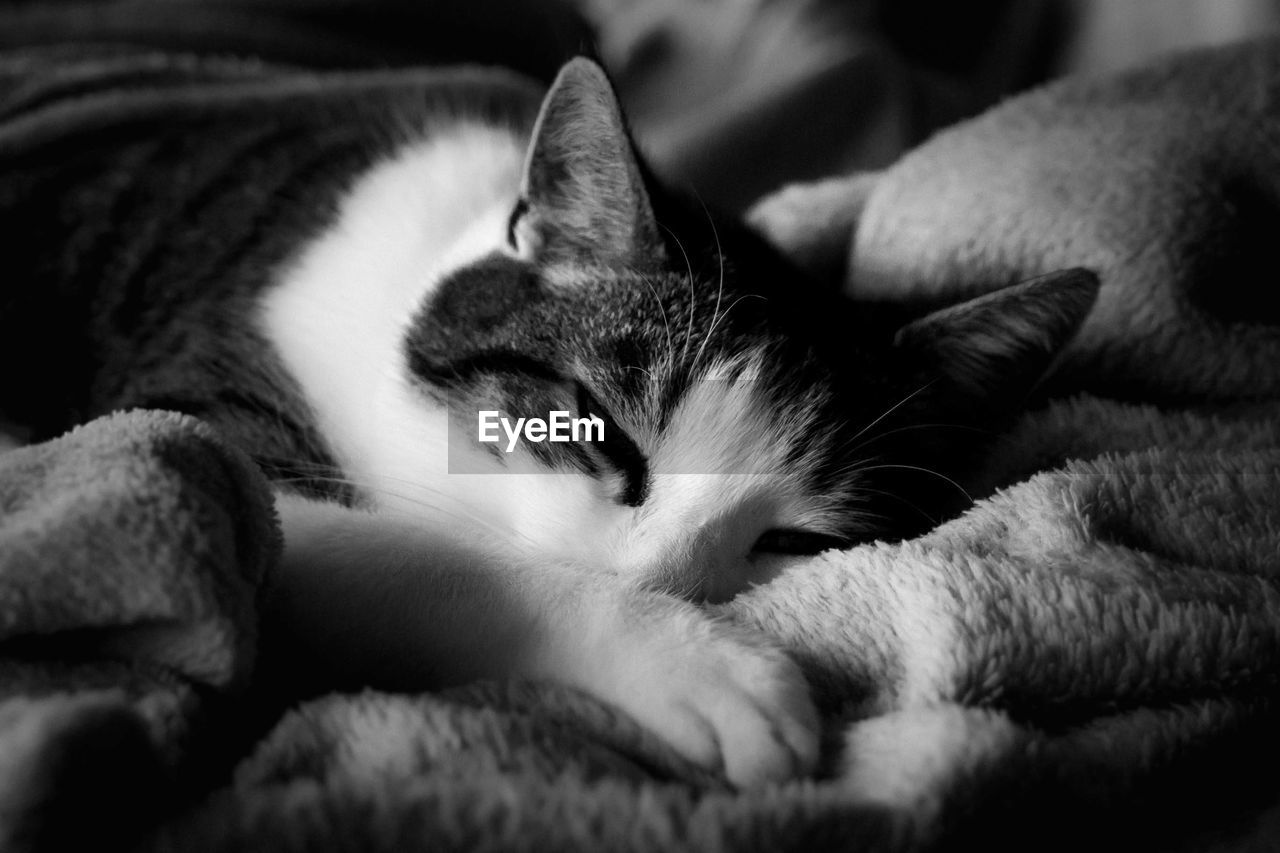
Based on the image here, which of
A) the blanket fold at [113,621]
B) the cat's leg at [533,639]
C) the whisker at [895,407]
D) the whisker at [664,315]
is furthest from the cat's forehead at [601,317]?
the blanket fold at [113,621]

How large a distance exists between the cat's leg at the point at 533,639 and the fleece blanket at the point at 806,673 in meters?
0.03

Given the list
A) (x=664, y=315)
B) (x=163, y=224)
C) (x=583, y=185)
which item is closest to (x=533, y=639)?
(x=664, y=315)

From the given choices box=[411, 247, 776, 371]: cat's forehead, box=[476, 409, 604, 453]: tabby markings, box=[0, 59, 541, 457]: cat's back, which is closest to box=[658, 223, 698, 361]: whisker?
box=[411, 247, 776, 371]: cat's forehead

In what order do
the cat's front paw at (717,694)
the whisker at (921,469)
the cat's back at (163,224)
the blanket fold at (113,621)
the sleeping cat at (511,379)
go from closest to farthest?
the blanket fold at (113,621) < the cat's front paw at (717,694) < the sleeping cat at (511,379) < the whisker at (921,469) < the cat's back at (163,224)

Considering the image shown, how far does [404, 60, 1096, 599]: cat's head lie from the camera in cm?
79

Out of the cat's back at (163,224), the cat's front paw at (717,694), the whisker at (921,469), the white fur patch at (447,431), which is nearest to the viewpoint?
the cat's front paw at (717,694)

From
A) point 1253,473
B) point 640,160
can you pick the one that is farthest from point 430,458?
point 1253,473

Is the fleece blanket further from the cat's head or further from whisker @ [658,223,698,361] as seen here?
whisker @ [658,223,698,361]

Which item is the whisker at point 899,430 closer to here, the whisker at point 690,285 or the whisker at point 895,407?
the whisker at point 895,407

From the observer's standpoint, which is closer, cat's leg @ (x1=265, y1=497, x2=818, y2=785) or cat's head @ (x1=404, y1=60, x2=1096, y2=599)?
cat's leg @ (x1=265, y1=497, x2=818, y2=785)

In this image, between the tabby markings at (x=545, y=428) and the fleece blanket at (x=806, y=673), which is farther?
the tabby markings at (x=545, y=428)

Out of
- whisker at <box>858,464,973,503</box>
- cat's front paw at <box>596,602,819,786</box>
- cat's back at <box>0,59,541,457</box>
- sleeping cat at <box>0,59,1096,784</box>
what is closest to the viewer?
cat's front paw at <box>596,602,819,786</box>

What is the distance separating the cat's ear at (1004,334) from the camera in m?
0.85

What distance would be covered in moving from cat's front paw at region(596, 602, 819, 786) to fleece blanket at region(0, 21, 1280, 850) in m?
0.02
